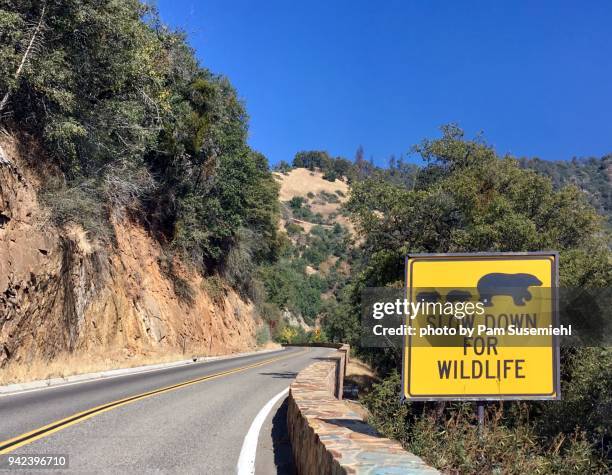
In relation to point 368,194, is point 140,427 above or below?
below

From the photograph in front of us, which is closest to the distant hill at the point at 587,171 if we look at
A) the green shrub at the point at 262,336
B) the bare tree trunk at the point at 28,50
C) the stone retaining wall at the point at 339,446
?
the green shrub at the point at 262,336

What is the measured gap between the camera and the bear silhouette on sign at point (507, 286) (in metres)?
6.26

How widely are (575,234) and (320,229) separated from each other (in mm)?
117539

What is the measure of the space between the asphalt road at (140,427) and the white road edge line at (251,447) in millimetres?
86

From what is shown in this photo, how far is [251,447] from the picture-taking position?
738 cm

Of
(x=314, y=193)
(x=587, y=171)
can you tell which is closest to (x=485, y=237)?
(x=587, y=171)

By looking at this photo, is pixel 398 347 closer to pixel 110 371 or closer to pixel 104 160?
pixel 110 371

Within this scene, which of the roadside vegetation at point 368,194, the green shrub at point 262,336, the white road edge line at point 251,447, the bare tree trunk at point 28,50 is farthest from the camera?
the green shrub at point 262,336

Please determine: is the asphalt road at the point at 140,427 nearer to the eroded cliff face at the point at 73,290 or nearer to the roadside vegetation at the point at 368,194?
the roadside vegetation at the point at 368,194

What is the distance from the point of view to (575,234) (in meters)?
20.5

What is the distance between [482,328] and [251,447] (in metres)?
3.59

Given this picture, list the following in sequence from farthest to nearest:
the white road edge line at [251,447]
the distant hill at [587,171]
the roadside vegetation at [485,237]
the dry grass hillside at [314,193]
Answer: the dry grass hillside at [314,193], the distant hill at [587,171], the roadside vegetation at [485,237], the white road edge line at [251,447]

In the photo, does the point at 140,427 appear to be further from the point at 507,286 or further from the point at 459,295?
the point at 507,286

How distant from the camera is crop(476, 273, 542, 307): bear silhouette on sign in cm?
626
